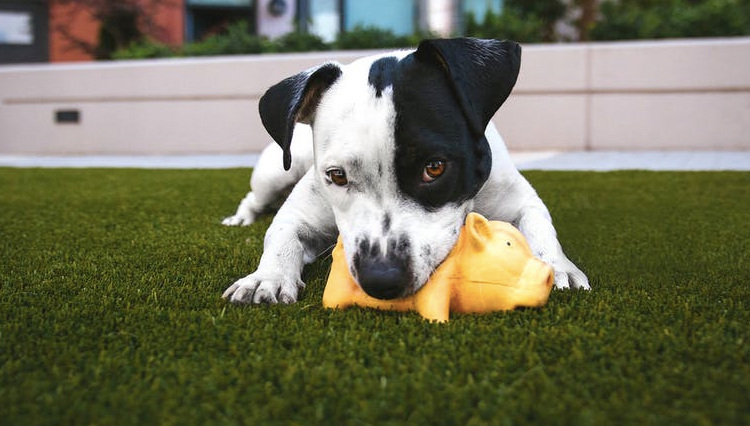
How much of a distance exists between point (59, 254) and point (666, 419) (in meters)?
2.51

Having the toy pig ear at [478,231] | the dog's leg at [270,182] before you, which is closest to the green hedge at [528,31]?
the dog's leg at [270,182]

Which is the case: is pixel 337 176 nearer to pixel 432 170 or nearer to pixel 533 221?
pixel 432 170

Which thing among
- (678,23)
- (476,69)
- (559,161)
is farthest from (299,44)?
(476,69)

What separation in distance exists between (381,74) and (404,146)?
37 centimetres

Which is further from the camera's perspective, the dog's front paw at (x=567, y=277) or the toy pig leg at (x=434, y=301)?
the dog's front paw at (x=567, y=277)

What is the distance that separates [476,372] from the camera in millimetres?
1596

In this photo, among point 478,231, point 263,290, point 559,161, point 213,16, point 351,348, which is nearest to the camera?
point 351,348

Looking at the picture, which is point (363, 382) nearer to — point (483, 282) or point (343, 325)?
point (343, 325)

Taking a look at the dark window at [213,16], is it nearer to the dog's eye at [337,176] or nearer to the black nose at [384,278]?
the dog's eye at [337,176]

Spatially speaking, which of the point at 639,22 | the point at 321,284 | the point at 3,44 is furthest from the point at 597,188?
the point at 3,44

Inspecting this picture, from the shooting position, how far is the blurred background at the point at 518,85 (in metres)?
8.59

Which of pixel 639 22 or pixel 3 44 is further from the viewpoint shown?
pixel 3 44

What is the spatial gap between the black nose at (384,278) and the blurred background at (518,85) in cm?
728

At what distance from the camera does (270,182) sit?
3949mm
